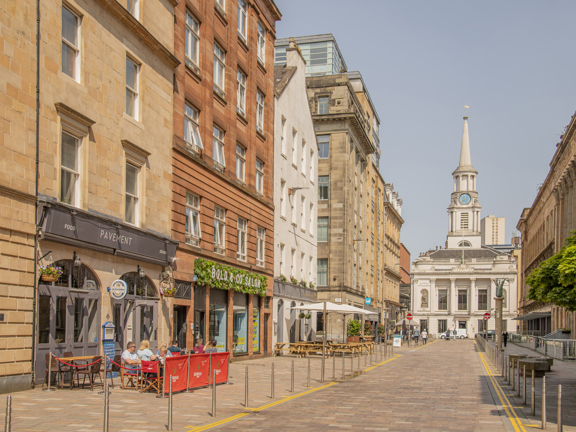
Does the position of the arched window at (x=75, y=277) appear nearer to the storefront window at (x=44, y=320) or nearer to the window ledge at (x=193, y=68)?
the storefront window at (x=44, y=320)

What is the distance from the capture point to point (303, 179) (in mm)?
46312

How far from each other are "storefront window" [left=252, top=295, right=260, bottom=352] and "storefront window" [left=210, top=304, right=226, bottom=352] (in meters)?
3.88

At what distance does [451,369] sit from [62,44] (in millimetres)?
21654

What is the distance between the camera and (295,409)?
15.0m

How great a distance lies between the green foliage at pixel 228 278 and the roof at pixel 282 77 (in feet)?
39.4

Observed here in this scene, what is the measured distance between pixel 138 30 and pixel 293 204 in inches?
887

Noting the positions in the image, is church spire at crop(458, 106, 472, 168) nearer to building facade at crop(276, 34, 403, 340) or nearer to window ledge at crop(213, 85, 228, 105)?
building facade at crop(276, 34, 403, 340)

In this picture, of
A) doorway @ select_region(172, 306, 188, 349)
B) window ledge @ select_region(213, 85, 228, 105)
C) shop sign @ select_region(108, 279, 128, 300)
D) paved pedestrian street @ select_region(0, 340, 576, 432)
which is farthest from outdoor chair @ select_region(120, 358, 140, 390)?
window ledge @ select_region(213, 85, 228, 105)

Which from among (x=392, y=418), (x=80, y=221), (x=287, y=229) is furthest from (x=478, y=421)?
(x=287, y=229)

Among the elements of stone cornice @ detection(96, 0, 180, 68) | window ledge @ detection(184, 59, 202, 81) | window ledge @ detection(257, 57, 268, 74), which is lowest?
stone cornice @ detection(96, 0, 180, 68)

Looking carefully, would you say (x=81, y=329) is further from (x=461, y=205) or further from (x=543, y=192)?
(x=461, y=205)

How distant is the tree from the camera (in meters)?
16.3

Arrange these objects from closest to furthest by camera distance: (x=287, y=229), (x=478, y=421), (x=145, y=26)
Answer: (x=478, y=421) < (x=145, y=26) < (x=287, y=229)

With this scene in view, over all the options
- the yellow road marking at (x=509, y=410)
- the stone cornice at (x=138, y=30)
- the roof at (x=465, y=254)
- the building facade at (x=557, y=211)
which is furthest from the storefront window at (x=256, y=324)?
the roof at (x=465, y=254)
